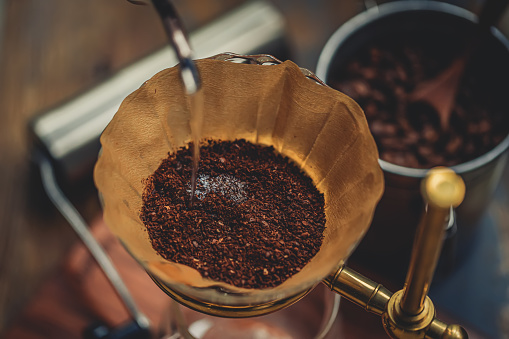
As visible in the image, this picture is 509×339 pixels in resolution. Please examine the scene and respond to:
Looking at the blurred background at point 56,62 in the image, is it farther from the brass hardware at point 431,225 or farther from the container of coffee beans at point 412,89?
the brass hardware at point 431,225

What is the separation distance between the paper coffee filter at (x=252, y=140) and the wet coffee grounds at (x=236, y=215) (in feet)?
0.04

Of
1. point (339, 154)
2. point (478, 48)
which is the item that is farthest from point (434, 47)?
point (339, 154)

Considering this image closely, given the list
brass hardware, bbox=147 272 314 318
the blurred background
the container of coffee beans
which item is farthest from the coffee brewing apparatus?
the blurred background

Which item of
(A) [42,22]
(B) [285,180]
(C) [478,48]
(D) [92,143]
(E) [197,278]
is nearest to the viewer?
(E) [197,278]

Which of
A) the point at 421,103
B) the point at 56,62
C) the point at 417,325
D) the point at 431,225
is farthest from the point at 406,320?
the point at 56,62

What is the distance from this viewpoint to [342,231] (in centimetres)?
52

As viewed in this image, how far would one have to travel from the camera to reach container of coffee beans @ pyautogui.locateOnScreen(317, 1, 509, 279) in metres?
0.80

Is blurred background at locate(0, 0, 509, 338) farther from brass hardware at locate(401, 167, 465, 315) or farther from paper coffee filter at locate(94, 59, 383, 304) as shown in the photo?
brass hardware at locate(401, 167, 465, 315)

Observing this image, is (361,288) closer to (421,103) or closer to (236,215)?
(236,215)

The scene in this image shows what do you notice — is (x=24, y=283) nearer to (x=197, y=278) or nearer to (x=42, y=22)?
(x=42, y=22)

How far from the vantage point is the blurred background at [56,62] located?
3.84ft

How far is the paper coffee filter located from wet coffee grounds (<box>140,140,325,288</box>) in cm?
1

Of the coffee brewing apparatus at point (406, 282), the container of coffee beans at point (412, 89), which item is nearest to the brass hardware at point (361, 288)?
the coffee brewing apparatus at point (406, 282)

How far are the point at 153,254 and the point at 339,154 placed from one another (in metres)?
0.19
